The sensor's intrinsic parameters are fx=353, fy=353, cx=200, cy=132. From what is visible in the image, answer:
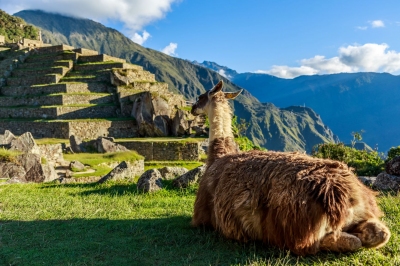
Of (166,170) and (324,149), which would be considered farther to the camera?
(324,149)

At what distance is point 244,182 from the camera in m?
3.31

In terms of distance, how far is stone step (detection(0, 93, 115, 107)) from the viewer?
23.6 meters

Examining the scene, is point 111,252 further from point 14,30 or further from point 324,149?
point 14,30

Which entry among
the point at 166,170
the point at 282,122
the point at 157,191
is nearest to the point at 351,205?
the point at 157,191

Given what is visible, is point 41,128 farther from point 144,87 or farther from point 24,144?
point 24,144

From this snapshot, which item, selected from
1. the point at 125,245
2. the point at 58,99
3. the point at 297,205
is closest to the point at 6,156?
the point at 125,245

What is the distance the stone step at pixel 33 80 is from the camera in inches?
1013

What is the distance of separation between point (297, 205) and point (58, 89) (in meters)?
24.4

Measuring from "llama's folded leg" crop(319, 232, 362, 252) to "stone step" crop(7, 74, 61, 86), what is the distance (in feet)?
84.9

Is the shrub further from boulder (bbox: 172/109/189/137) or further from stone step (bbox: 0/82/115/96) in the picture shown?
stone step (bbox: 0/82/115/96)

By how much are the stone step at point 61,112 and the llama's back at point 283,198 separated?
21386 mm

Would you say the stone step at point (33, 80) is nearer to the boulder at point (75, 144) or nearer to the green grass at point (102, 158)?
the boulder at point (75, 144)

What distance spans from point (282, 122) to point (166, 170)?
146 meters

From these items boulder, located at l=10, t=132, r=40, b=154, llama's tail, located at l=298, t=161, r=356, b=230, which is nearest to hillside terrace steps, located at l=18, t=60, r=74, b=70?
boulder, located at l=10, t=132, r=40, b=154
